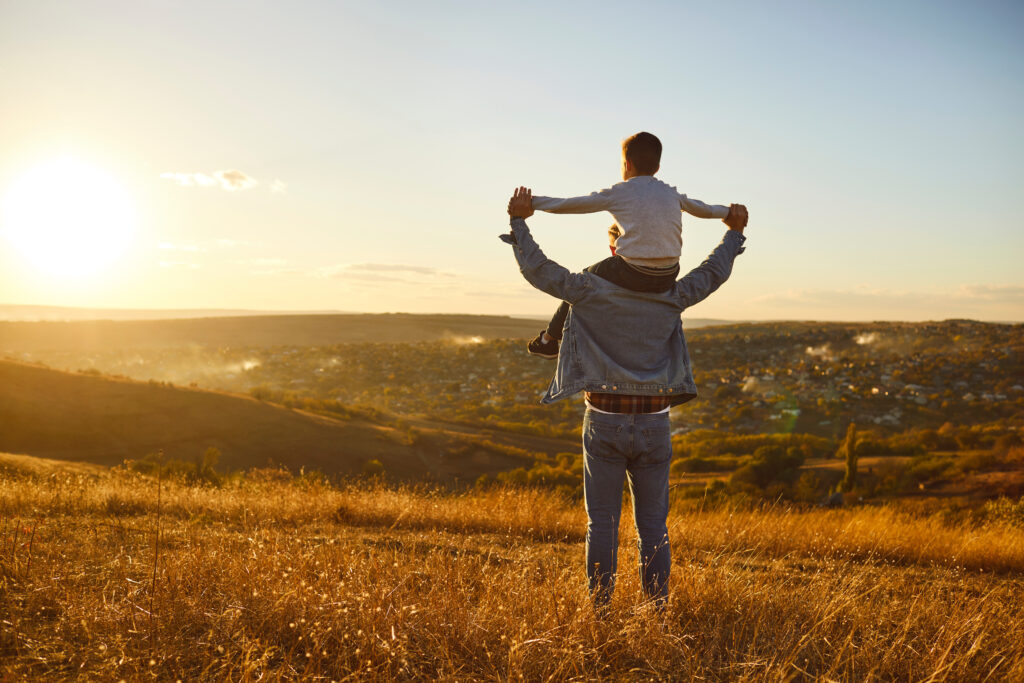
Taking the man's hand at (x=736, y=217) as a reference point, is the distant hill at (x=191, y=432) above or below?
below

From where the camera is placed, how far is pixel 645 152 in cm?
314

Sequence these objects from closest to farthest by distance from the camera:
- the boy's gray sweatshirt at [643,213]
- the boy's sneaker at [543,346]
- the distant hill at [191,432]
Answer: the boy's gray sweatshirt at [643,213]
the boy's sneaker at [543,346]
the distant hill at [191,432]

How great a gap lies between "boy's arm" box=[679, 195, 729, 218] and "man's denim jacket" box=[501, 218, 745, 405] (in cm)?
40


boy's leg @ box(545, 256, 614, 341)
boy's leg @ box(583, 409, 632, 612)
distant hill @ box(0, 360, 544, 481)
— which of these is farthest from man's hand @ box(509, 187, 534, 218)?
distant hill @ box(0, 360, 544, 481)

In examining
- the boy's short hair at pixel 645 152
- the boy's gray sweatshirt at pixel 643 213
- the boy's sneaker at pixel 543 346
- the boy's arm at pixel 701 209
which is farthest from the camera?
the boy's sneaker at pixel 543 346

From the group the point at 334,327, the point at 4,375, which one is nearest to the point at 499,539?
the point at 4,375

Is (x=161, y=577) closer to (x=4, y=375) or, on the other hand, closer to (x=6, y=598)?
(x=6, y=598)

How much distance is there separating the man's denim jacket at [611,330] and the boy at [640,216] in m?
0.09

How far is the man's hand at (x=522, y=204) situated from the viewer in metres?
3.15

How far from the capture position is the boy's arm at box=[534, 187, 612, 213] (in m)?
3.09

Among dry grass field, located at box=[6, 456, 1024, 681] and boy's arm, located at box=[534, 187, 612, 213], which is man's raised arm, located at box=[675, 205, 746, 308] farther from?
dry grass field, located at box=[6, 456, 1024, 681]

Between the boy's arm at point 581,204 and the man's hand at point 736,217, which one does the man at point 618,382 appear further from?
the man's hand at point 736,217

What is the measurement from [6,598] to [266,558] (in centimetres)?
133

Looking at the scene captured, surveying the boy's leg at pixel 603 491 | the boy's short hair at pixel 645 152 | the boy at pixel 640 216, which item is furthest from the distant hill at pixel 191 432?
the boy's short hair at pixel 645 152
